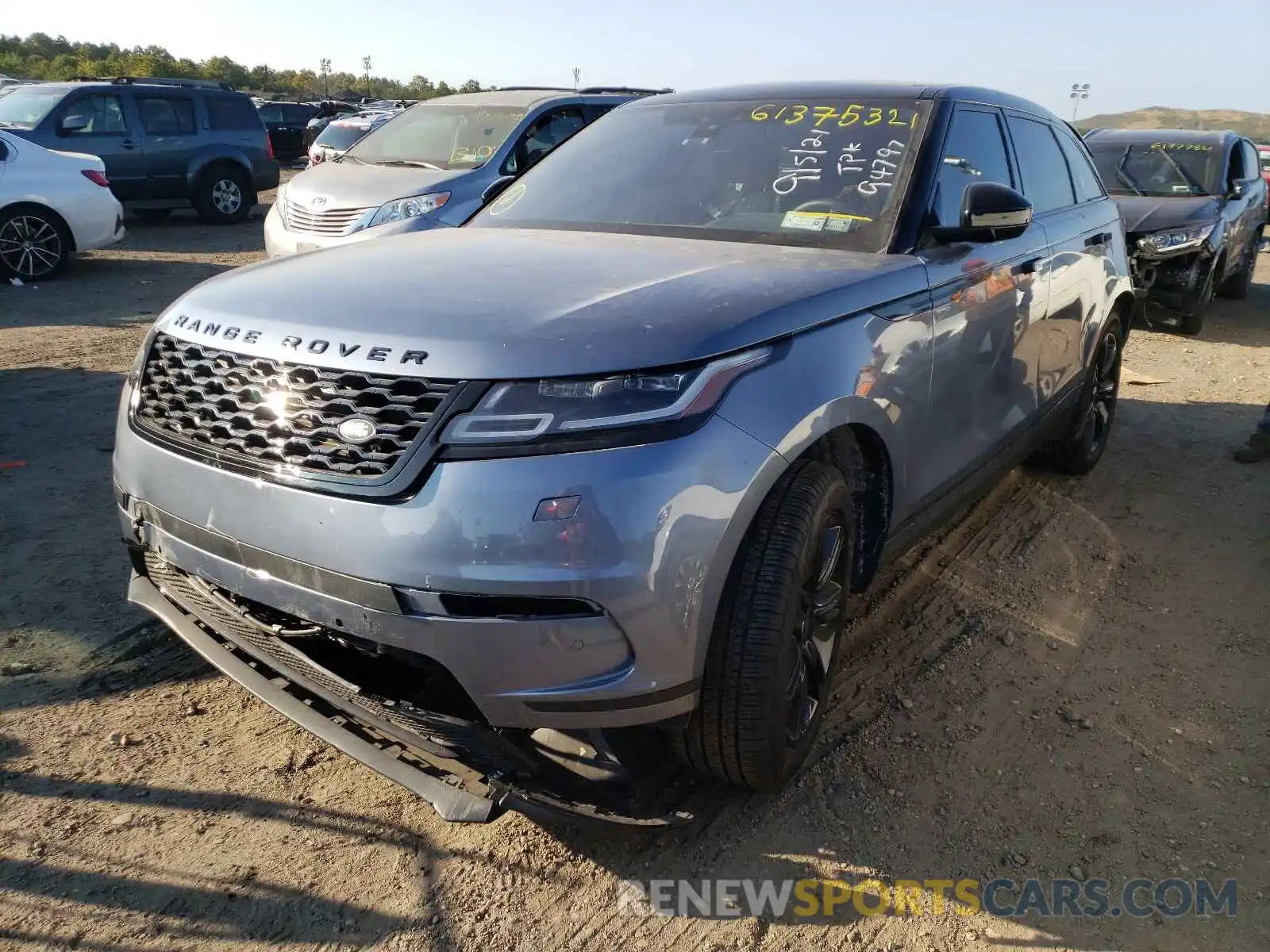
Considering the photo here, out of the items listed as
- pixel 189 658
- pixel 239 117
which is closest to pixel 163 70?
pixel 239 117

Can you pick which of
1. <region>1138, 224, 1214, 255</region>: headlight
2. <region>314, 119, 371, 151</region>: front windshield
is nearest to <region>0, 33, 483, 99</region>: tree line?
<region>314, 119, 371, 151</region>: front windshield

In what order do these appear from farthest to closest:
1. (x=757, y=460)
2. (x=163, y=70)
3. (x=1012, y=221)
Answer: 1. (x=163, y=70)
2. (x=1012, y=221)
3. (x=757, y=460)

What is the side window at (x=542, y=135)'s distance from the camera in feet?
28.6

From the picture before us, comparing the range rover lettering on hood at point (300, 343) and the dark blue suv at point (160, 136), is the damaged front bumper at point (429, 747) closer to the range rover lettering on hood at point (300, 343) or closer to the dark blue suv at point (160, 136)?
Result: the range rover lettering on hood at point (300, 343)

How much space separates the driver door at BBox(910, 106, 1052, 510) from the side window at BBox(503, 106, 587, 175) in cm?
563

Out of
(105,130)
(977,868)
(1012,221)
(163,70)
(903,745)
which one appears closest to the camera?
(977,868)

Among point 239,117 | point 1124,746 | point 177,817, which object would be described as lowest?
point 1124,746

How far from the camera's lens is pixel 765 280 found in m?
2.50

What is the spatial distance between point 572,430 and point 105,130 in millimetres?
12923

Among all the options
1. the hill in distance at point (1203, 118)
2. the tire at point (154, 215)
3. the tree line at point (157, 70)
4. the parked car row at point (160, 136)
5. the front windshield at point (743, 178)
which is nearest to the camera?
the front windshield at point (743, 178)

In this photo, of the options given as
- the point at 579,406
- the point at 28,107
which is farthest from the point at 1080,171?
the point at 28,107

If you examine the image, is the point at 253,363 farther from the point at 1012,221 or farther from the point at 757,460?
the point at 1012,221

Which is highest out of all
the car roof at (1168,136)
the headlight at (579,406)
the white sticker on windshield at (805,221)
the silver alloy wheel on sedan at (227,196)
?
the white sticker on windshield at (805,221)

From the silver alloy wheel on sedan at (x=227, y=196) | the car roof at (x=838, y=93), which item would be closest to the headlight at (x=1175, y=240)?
the car roof at (x=838, y=93)
